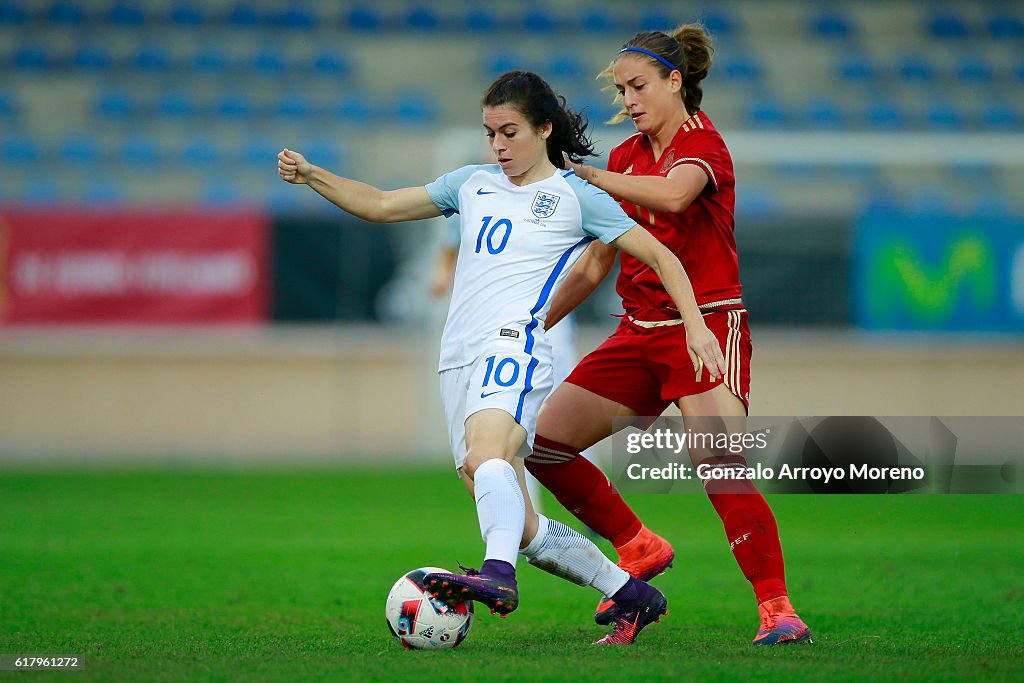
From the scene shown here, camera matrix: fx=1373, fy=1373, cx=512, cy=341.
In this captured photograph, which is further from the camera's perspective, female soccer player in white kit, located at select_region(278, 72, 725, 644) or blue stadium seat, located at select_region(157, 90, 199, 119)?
blue stadium seat, located at select_region(157, 90, 199, 119)

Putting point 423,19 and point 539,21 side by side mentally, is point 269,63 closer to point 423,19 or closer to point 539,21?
point 423,19

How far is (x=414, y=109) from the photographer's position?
55.8 feet

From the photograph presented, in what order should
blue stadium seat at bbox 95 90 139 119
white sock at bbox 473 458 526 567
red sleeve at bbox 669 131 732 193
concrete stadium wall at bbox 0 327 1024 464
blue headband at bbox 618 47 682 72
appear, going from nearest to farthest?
white sock at bbox 473 458 526 567 → red sleeve at bbox 669 131 732 193 → blue headband at bbox 618 47 682 72 → concrete stadium wall at bbox 0 327 1024 464 → blue stadium seat at bbox 95 90 139 119

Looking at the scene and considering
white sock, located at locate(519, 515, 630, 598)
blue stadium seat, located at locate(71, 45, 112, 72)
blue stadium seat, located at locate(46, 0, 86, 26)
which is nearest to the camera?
white sock, located at locate(519, 515, 630, 598)

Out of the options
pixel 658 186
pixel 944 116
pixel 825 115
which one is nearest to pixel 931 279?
pixel 825 115

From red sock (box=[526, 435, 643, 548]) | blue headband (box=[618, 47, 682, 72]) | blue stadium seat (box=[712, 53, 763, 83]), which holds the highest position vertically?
blue stadium seat (box=[712, 53, 763, 83])

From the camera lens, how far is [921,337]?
42.9 feet

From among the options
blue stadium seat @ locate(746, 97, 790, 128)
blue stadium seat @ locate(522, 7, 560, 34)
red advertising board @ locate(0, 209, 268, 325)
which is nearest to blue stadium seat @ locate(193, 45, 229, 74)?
blue stadium seat @ locate(522, 7, 560, 34)

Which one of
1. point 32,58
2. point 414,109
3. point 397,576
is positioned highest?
point 32,58

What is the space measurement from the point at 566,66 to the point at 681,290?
13.3 metres

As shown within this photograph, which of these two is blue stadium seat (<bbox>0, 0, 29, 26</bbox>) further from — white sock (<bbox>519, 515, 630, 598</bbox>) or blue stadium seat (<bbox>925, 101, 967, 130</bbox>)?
white sock (<bbox>519, 515, 630, 598</bbox>)

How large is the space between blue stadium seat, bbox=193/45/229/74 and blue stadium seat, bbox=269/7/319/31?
0.95 meters

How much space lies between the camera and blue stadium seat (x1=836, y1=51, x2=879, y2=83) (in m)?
17.9

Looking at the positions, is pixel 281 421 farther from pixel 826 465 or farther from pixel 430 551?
pixel 826 465
